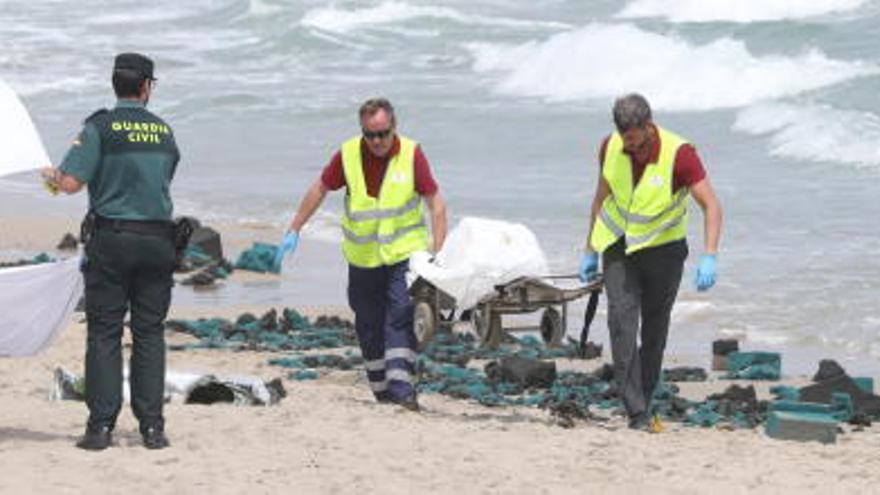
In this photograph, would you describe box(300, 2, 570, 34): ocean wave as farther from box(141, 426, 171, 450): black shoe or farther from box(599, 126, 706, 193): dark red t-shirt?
box(141, 426, 171, 450): black shoe

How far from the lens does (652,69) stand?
4059 centimetres

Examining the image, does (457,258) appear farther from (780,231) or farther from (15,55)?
(15,55)

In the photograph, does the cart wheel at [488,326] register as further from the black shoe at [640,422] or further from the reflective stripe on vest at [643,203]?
the reflective stripe on vest at [643,203]

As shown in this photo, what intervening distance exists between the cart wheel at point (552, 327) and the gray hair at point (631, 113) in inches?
154

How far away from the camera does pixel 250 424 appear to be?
31.8 feet

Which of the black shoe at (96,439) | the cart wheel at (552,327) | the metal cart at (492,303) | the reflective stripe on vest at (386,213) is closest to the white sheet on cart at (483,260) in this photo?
the metal cart at (492,303)

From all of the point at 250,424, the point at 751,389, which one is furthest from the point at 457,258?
the point at 250,424

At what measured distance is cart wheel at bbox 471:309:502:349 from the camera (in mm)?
13336

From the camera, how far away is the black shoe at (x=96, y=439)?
878 cm

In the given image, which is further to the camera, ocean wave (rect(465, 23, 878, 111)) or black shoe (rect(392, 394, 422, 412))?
ocean wave (rect(465, 23, 878, 111))

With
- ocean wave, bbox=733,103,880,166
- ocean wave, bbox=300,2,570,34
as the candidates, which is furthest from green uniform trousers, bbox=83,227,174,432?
ocean wave, bbox=300,2,570,34

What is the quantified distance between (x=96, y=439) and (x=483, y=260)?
4657 millimetres

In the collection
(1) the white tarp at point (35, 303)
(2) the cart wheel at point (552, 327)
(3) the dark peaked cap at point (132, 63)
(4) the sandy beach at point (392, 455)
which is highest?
(3) the dark peaked cap at point (132, 63)

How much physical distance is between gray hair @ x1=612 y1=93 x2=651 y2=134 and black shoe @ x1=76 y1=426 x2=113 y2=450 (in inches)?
102
